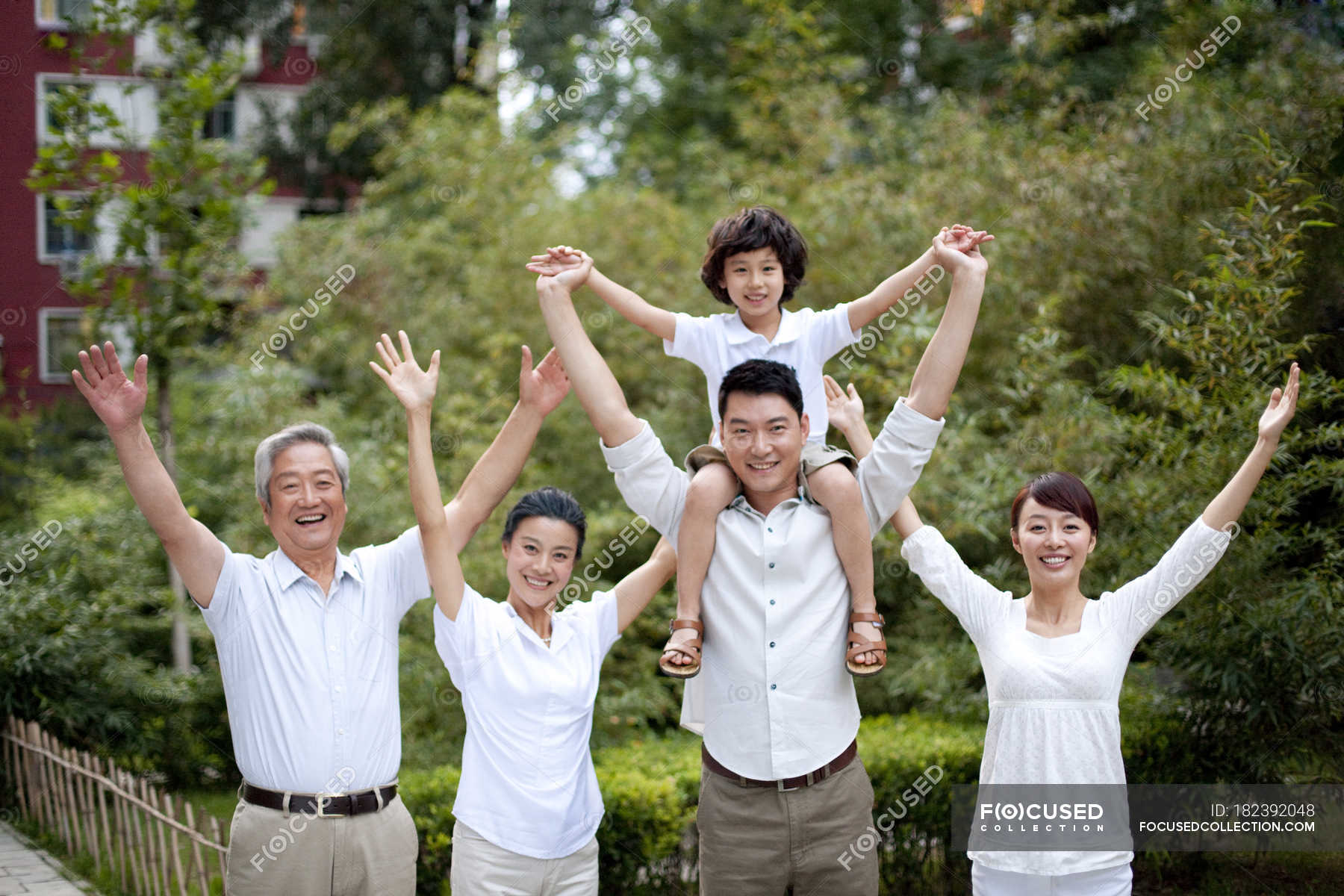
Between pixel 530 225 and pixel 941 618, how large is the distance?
16.3ft

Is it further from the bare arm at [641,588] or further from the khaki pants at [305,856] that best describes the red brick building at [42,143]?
the bare arm at [641,588]

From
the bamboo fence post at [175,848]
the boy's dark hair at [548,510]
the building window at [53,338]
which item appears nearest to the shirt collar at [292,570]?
the boy's dark hair at [548,510]

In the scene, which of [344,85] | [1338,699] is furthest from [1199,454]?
[344,85]

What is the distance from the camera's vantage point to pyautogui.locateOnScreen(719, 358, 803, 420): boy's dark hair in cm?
285

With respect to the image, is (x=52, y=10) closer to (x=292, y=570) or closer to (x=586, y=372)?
(x=292, y=570)

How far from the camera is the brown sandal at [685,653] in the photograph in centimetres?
282

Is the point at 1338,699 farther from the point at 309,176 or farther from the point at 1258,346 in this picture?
the point at 309,176

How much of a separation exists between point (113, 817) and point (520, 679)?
4.23 metres

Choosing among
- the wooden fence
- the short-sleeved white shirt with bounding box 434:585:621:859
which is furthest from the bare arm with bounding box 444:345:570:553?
the wooden fence

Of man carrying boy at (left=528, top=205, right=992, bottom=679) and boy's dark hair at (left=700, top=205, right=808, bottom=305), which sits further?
boy's dark hair at (left=700, top=205, right=808, bottom=305)

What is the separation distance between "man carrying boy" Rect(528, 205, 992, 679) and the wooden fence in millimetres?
2692

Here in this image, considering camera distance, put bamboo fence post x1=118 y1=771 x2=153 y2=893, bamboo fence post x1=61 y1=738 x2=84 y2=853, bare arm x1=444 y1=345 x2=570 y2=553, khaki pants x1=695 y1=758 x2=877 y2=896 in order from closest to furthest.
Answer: khaki pants x1=695 y1=758 x2=877 y2=896
bare arm x1=444 y1=345 x2=570 y2=553
bamboo fence post x1=118 y1=771 x2=153 y2=893
bamboo fence post x1=61 y1=738 x2=84 y2=853

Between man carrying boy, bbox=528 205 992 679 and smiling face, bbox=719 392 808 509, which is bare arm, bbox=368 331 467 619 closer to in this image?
man carrying boy, bbox=528 205 992 679

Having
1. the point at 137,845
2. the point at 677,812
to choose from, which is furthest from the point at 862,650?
the point at 137,845
